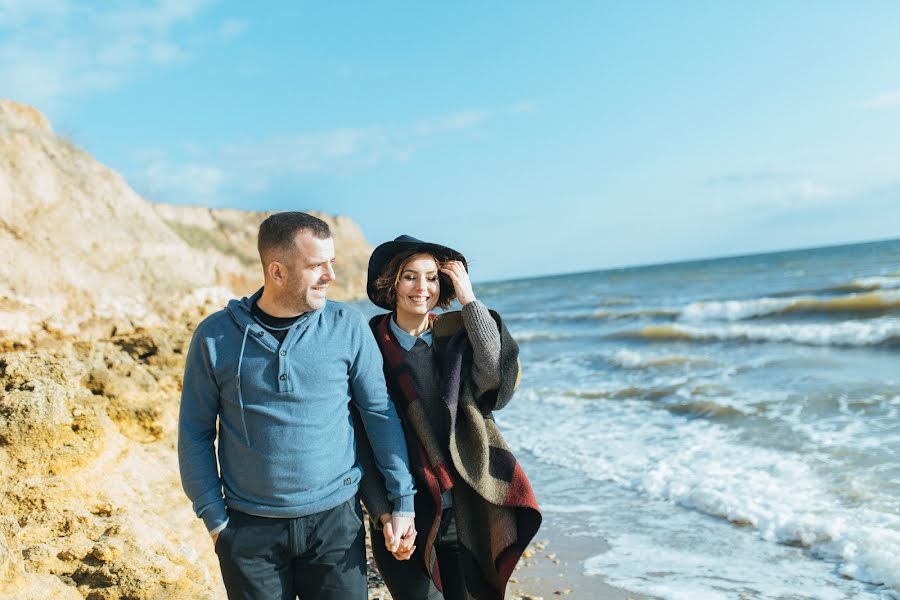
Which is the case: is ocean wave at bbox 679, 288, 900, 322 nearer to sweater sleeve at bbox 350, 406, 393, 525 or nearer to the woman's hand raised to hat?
the woman's hand raised to hat

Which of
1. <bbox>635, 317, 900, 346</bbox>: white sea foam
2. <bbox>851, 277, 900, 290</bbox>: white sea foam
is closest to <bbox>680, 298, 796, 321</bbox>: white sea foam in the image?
<bbox>635, 317, 900, 346</bbox>: white sea foam

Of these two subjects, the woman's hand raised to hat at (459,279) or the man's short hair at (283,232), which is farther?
the woman's hand raised to hat at (459,279)

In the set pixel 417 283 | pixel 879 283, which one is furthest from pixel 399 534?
pixel 879 283

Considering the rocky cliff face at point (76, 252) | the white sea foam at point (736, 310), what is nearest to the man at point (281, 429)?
the rocky cliff face at point (76, 252)

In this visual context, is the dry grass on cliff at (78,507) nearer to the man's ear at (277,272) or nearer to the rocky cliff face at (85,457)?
the rocky cliff face at (85,457)

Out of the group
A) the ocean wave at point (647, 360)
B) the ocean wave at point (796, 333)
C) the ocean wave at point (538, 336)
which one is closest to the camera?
the ocean wave at point (647, 360)

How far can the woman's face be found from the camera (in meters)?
2.80

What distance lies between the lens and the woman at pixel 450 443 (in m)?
2.67

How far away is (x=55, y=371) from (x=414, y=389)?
2.00 metres

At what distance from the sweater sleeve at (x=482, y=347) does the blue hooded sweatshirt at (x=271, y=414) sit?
45 cm

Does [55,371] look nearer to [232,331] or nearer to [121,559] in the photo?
[121,559]

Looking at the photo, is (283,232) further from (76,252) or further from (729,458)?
(76,252)

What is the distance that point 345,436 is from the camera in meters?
2.48

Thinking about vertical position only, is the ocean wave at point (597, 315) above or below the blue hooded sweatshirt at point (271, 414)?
below
